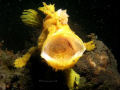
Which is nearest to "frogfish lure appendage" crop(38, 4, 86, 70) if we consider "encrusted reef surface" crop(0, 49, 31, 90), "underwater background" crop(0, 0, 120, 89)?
"encrusted reef surface" crop(0, 49, 31, 90)

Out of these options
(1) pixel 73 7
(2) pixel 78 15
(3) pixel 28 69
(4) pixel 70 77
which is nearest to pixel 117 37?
(2) pixel 78 15

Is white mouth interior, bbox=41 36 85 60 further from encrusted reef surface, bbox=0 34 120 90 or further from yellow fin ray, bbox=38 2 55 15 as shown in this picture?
yellow fin ray, bbox=38 2 55 15

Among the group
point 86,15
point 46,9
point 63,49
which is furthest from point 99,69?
point 86,15

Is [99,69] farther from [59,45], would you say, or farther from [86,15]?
[86,15]

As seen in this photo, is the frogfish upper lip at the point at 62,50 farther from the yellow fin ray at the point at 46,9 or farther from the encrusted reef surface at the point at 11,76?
the encrusted reef surface at the point at 11,76

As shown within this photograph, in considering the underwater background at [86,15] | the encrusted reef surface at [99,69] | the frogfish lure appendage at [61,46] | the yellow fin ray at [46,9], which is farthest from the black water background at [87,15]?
the frogfish lure appendage at [61,46]

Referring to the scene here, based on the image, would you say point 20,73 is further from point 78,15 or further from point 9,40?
point 78,15
